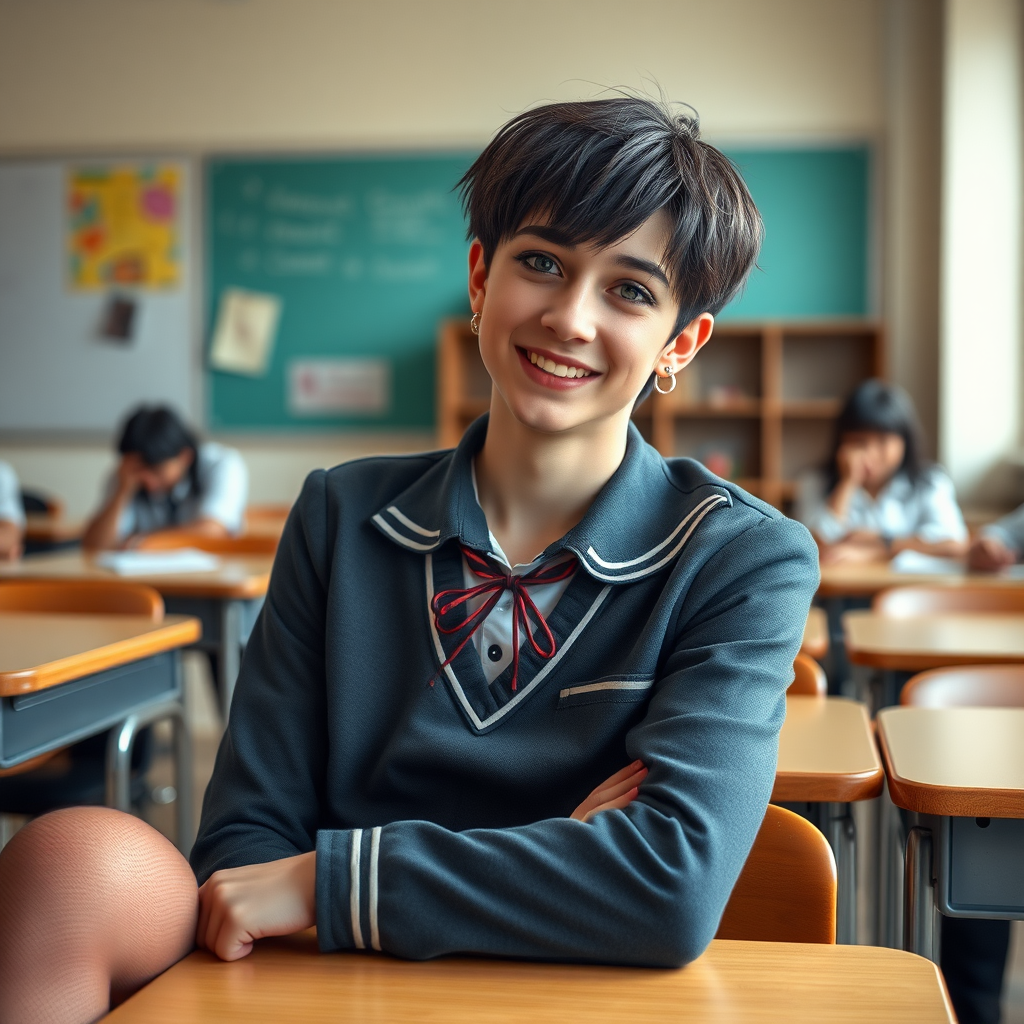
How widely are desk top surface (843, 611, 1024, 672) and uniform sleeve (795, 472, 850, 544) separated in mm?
1311

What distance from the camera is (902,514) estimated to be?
3.81 metres

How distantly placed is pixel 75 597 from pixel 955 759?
1.79m

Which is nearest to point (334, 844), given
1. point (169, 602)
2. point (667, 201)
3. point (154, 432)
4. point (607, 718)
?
point (607, 718)

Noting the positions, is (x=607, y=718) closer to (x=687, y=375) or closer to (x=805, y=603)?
(x=805, y=603)

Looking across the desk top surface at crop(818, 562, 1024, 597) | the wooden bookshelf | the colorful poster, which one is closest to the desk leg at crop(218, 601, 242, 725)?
the desk top surface at crop(818, 562, 1024, 597)

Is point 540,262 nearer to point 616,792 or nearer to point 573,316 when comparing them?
point 573,316

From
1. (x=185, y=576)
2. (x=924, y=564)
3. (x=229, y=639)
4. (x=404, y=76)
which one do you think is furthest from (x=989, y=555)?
(x=404, y=76)

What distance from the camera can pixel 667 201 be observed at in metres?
1.05

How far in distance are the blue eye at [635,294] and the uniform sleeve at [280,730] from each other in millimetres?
366

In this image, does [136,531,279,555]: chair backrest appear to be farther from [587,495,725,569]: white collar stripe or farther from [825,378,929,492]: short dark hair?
[587,495,725,569]: white collar stripe

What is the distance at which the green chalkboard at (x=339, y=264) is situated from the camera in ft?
→ 18.4

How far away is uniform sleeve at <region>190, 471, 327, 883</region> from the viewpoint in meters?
1.04

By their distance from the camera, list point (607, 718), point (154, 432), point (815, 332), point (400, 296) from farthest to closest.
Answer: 1. point (400, 296)
2. point (815, 332)
3. point (154, 432)
4. point (607, 718)

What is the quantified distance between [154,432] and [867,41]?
3603mm
